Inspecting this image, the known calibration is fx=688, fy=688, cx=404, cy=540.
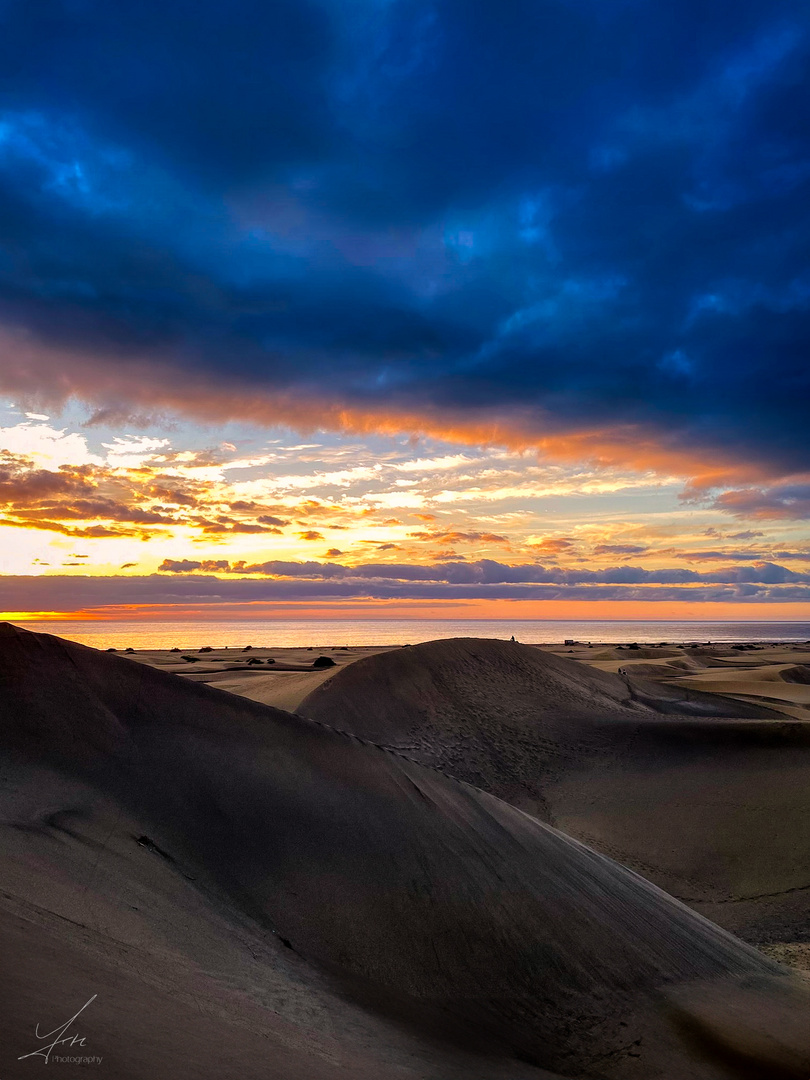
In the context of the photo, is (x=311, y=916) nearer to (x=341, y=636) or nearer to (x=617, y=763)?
(x=617, y=763)

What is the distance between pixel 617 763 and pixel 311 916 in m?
7.27

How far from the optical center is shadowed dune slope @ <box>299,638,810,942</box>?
687 cm

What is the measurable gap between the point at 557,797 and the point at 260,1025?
7.13 meters

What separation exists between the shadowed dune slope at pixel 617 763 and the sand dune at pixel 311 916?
233cm

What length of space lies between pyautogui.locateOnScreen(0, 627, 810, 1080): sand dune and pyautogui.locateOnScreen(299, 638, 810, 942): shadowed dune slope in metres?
2.33

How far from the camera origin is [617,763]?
9.97 meters

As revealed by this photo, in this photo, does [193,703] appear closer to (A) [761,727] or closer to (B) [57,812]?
(B) [57,812]

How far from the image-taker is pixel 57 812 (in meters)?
3.86
